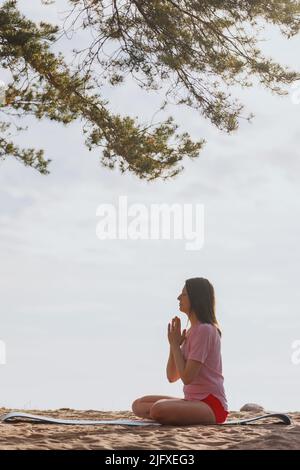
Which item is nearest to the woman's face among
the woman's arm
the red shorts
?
the woman's arm

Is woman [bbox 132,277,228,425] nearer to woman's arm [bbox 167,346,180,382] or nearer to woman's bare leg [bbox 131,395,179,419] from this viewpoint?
woman's arm [bbox 167,346,180,382]

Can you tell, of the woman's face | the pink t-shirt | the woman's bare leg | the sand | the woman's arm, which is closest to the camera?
the sand

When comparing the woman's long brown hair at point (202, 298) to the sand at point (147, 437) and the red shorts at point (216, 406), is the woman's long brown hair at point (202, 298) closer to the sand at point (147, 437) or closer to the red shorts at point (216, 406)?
the red shorts at point (216, 406)

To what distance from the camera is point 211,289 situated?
670 cm

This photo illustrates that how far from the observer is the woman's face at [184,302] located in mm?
6750

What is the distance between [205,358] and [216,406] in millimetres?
488

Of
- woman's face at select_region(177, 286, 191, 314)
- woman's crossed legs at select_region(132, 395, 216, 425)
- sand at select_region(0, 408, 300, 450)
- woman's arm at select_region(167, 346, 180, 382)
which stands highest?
woman's face at select_region(177, 286, 191, 314)

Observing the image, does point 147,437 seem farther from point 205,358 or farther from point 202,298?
point 202,298

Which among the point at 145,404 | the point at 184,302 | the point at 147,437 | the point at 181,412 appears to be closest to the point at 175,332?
the point at 184,302

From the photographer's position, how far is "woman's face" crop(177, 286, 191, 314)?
6.75m

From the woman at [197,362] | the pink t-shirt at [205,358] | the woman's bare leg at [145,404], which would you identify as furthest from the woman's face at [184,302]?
the woman's bare leg at [145,404]
